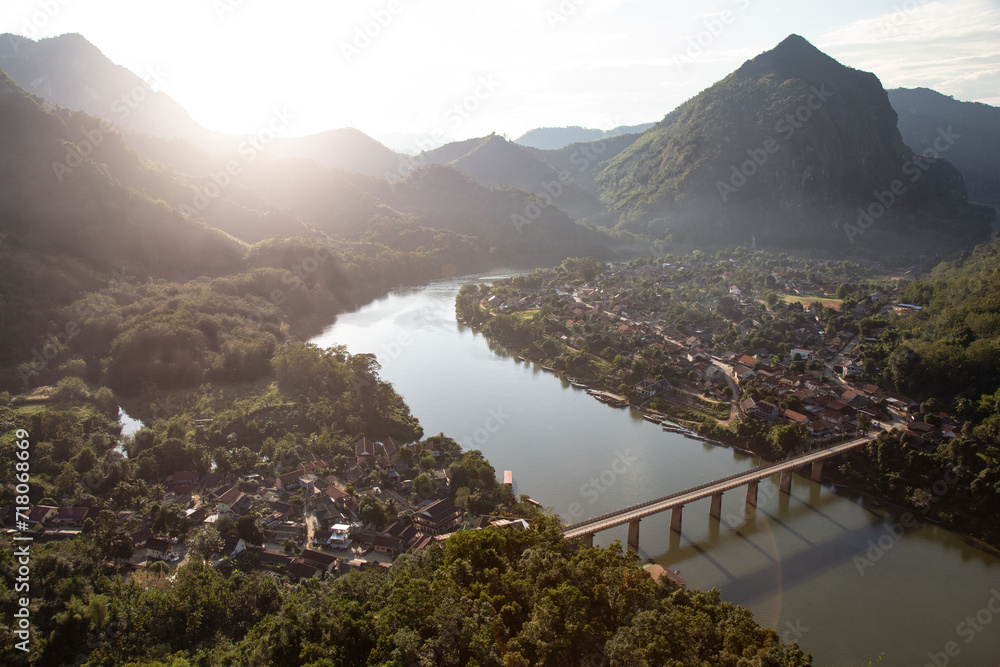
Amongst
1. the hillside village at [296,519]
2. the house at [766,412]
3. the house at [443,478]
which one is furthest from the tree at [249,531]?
the house at [766,412]

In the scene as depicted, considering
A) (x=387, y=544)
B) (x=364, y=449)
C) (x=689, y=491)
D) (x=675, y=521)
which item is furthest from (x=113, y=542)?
(x=689, y=491)

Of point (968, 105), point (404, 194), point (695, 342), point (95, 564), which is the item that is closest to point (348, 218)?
→ point (404, 194)

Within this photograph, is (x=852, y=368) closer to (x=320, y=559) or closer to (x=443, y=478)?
(x=443, y=478)

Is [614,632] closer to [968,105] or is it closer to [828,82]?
[828,82]

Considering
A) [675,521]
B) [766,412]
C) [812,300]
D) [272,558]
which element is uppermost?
[812,300]

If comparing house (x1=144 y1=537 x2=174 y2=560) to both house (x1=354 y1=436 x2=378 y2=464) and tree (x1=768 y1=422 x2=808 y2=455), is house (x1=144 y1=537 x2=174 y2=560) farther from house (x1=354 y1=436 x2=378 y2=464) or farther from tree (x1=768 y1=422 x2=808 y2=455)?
tree (x1=768 y1=422 x2=808 y2=455)

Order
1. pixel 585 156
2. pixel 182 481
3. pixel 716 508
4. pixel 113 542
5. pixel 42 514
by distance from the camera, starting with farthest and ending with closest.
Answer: pixel 585 156
pixel 182 481
pixel 716 508
pixel 42 514
pixel 113 542

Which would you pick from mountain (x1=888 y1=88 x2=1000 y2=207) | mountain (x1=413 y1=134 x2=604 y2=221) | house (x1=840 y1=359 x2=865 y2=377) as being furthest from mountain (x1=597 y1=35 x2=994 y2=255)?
house (x1=840 y1=359 x2=865 y2=377)
